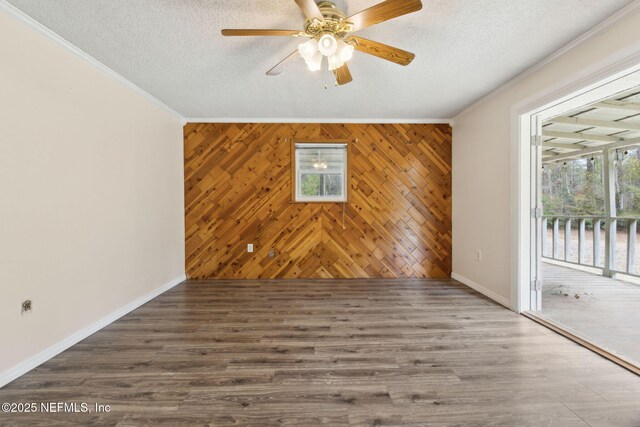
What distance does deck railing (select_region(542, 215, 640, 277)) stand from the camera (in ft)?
12.4

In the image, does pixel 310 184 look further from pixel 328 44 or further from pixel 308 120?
pixel 328 44

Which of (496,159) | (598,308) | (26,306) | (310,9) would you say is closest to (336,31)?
(310,9)

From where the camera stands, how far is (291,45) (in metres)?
2.14

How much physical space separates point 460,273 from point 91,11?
457 centimetres

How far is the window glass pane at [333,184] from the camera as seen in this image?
4.03m

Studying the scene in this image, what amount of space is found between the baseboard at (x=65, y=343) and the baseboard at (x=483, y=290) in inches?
154

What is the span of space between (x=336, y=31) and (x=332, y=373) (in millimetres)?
2174

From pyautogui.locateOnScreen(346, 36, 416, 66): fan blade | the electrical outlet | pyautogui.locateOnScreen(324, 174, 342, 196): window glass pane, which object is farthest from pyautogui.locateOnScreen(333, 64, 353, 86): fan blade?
the electrical outlet

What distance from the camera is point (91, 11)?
69.5 inches

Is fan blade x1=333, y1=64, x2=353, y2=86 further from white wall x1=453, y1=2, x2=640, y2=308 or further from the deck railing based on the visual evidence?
the deck railing

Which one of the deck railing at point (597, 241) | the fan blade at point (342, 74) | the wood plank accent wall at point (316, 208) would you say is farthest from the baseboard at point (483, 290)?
the fan blade at point (342, 74)

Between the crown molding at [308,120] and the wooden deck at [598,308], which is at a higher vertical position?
the crown molding at [308,120]

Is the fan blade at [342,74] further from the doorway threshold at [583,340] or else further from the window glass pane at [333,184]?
the doorway threshold at [583,340]

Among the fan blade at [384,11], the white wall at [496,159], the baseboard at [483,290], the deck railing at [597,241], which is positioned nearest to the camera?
the fan blade at [384,11]
